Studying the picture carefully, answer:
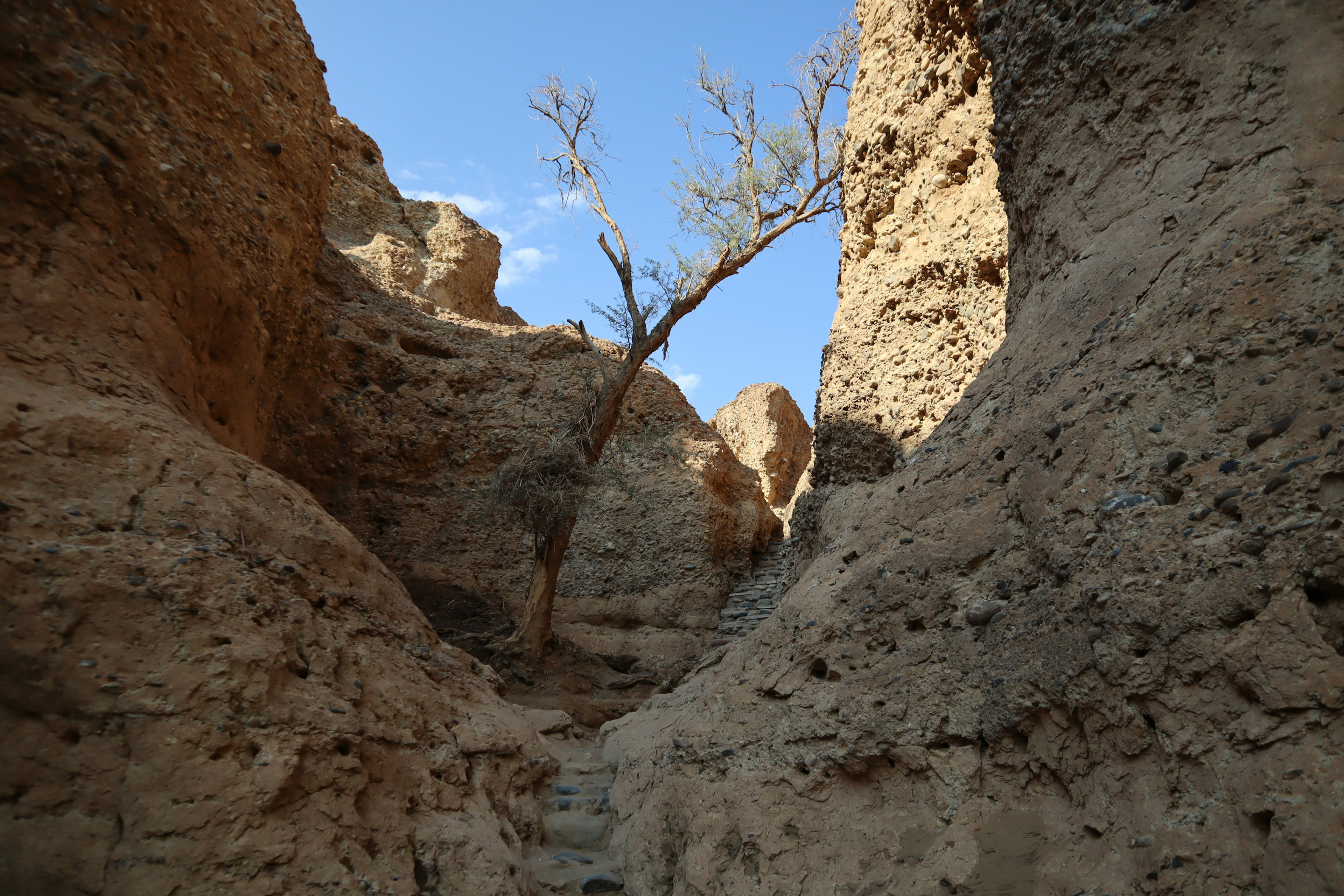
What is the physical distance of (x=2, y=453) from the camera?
2689mm

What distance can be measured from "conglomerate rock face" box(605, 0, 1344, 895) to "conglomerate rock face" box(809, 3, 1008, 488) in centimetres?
160

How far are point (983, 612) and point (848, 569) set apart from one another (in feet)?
2.92

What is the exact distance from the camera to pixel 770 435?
18656mm

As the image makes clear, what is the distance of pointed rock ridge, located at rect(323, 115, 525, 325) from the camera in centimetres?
1373

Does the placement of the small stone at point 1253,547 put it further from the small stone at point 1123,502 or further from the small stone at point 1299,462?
the small stone at point 1123,502

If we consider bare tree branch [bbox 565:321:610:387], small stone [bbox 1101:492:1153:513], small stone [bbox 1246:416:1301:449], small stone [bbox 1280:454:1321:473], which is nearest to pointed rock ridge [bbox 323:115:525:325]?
bare tree branch [bbox 565:321:610:387]

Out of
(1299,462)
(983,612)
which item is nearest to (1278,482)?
(1299,462)

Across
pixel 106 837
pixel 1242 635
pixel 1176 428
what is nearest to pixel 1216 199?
pixel 1176 428

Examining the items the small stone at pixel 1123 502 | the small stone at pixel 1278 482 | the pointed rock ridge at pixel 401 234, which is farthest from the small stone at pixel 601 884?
the pointed rock ridge at pixel 401 234

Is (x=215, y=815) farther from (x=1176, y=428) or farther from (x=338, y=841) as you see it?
(x=1176, y=428)

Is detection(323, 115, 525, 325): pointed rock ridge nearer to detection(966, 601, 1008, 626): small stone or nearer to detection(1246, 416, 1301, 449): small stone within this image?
detection(966, 601, 1008, 626): small stone

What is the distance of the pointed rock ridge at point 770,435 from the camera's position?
18.6m

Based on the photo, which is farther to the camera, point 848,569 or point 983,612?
point 848,569

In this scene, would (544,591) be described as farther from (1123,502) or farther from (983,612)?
(1123,502)
